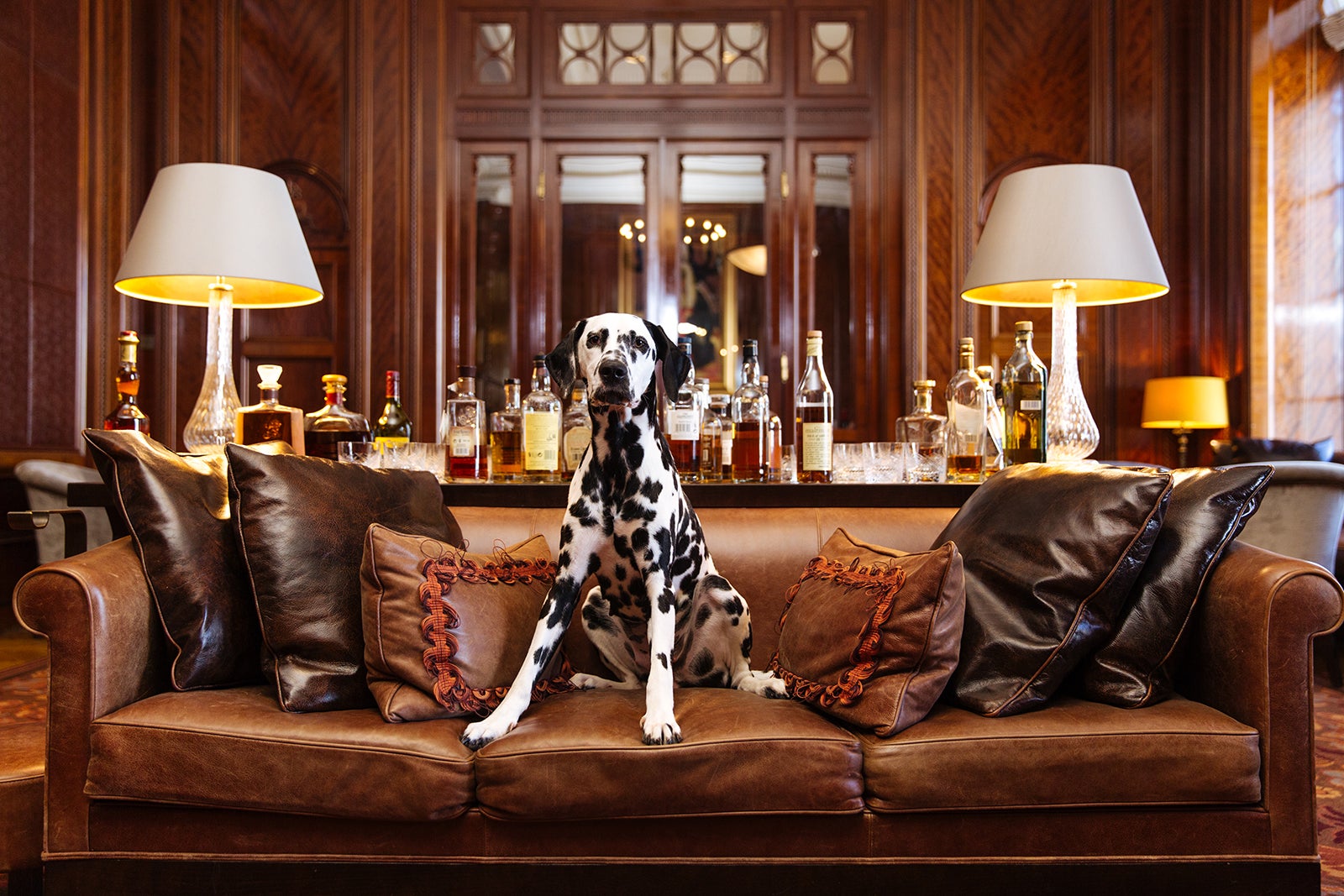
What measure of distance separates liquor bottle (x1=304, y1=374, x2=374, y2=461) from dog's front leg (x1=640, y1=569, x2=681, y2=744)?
1.14 m

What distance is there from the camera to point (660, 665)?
1693mm

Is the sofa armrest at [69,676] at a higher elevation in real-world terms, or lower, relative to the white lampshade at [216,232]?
lower

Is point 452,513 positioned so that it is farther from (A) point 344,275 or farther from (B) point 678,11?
(B) point 678,11

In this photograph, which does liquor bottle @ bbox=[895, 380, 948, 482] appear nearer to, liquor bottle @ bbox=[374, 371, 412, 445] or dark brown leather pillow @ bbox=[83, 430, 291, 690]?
liquor bottle @ bbox=[374, 371, 412, 445]

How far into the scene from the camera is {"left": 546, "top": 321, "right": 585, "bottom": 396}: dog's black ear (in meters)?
1.88

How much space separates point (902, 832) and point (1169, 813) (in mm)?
444

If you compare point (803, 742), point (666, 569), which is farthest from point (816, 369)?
point (803, 742)

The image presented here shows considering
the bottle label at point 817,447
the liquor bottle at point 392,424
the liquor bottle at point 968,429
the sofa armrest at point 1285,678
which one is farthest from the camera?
the liquor bottle at point 392,424

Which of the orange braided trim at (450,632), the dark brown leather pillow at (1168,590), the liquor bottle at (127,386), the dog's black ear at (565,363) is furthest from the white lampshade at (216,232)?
the dark brown leather pillow at (1168,590)

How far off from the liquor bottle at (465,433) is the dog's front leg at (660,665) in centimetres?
81

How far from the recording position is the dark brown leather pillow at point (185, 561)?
1.69 metres

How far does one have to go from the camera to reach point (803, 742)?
153 centimetres

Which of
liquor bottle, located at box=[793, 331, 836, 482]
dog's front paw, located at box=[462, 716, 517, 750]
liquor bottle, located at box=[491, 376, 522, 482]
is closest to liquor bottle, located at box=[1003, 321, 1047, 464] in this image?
liquor bottle, located at box=[793, 331, 836, 482]

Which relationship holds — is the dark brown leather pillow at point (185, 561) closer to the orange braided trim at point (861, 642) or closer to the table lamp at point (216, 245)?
the table lamp at point (216, 245)
